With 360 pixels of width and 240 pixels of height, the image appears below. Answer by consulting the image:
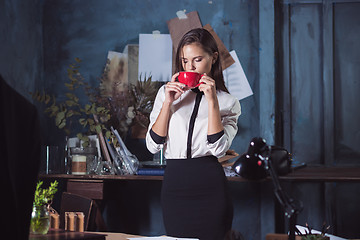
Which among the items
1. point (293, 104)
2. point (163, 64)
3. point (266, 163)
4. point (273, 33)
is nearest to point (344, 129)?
point (293, 104)

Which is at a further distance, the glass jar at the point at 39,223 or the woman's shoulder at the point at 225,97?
the woman's shoulder at the point at 225,97

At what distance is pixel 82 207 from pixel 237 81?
180cm

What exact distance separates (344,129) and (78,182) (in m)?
2.06

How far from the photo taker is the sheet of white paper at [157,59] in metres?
3.79

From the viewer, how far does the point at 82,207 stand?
237cm

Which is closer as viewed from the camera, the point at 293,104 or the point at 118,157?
the point at 118,157

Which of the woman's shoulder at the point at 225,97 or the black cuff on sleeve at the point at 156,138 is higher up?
the woman's shoulder at the point at 225,97

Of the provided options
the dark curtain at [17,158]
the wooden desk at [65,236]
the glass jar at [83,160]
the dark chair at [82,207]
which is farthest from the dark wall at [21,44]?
the dark curtain at [17,158]

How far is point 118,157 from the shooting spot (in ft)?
11.4

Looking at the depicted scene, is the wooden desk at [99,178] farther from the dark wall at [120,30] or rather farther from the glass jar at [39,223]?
the glass jar at [39,223]

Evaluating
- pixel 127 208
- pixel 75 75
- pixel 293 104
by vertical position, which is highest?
pixel 75 75

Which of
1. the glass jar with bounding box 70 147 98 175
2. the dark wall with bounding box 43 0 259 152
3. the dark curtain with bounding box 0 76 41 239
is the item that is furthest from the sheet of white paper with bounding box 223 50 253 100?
the dark curtain with bounding box 0 76 41 239

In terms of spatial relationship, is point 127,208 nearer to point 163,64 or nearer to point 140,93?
point 140,93

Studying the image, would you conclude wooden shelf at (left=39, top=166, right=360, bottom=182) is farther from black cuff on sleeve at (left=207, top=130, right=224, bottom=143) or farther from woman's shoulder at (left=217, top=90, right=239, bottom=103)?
black cuff on sleeve at (left=207, top=130, right=224, bottom=143)
